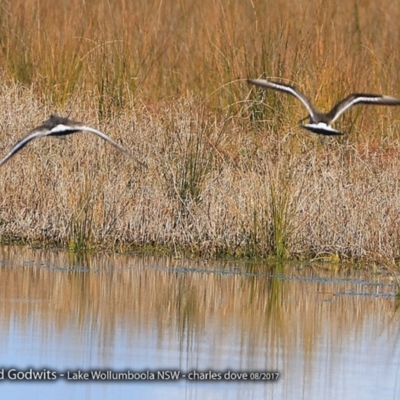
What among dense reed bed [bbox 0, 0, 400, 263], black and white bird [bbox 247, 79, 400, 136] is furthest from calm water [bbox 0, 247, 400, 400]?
black and white bird [bbox 247, 79, 400, 136]

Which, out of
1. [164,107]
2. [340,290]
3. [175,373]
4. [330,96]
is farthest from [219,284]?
[330,96]

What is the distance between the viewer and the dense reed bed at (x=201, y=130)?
→ 12.7 meters

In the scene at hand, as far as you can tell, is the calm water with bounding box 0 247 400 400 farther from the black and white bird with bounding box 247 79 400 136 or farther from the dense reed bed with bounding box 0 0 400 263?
the black and white bird with bounding box 247 79 400 136

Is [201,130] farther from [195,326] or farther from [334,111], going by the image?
[195,326]

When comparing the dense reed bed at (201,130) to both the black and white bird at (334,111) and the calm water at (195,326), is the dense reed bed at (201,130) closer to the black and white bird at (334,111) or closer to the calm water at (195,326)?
the calm water at (195,326)

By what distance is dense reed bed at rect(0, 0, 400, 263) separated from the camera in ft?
41.7

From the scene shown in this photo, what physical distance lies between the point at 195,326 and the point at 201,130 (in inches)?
159

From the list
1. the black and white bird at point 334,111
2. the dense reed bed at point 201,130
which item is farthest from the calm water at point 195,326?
the black and white bird at point 334,111

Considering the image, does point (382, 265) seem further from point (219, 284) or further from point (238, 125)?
point (238, 125)

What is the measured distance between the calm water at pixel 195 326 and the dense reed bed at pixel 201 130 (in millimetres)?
350

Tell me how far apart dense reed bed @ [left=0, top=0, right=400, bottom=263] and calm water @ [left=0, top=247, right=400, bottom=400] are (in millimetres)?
350

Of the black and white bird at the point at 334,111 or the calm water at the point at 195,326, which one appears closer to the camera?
the calm water at the point at 195,326

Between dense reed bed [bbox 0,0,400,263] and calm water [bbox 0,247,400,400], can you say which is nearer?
calm water [bbox 0,247,400,400]

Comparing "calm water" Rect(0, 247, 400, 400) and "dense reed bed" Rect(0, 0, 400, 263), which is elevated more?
"dense reed bed" Rect(0, 0, 400, 263)
